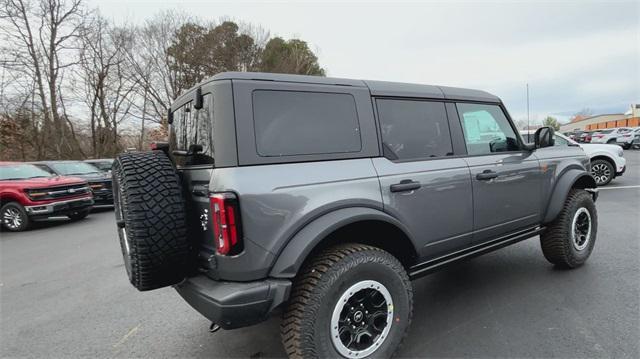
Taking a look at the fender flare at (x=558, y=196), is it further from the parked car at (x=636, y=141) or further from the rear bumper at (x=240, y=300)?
the parked car at (x=636, y=141)

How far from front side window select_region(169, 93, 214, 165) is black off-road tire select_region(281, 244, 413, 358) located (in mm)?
929

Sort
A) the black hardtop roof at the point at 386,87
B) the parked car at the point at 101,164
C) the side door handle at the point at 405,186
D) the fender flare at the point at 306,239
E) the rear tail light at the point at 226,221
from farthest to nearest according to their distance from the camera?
the parked car at the point at 101,164, the side door handle at the point at 405,186, the black hardtop roof at the point at 386,87, the fender flare at the point at 306,239, the rear tail light at the point at 226,221

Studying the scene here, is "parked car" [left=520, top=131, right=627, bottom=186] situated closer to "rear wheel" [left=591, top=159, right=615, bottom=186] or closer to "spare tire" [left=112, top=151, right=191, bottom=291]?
"rear wheel" [left=591, top=159, right=615, bottom=186]

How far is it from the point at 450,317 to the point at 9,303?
15.2 ft

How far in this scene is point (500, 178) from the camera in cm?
306

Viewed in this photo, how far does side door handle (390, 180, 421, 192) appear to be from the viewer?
7.82 ft

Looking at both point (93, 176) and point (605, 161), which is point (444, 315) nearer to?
point (605, 161)

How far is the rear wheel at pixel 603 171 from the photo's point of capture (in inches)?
368

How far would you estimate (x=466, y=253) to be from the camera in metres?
2.94

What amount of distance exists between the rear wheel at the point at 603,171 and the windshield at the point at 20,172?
15035 mm

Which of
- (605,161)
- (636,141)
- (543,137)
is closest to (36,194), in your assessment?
(543,137)

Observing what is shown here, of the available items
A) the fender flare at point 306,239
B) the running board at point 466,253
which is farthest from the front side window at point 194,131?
the running board at point 466,253

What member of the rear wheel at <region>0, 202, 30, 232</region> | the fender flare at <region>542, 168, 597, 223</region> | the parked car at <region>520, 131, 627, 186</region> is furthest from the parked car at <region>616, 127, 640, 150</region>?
the rear wheel at <region>0, 202, 30, 232</region>

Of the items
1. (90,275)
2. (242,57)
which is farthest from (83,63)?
(90,275)
